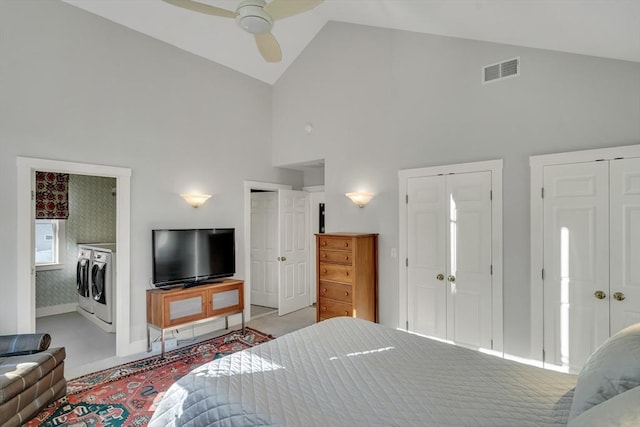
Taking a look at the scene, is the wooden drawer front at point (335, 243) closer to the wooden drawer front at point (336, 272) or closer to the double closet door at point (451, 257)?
the wooden drawer front at point (336, 272)

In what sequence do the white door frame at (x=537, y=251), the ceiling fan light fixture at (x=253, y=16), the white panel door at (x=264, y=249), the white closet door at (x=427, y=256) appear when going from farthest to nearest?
the white panel door at (x=264, y=249)
the white closet door at (x=427, y=256)
the white door frame at (x=537, y=251)
the ceiling fan light fixture at (x=253, y=16)

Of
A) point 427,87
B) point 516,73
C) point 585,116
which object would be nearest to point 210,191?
point 427,87

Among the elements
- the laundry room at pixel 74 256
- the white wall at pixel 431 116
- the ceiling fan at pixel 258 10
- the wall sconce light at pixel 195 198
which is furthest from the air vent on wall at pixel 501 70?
the laundry room at pixel 74 256

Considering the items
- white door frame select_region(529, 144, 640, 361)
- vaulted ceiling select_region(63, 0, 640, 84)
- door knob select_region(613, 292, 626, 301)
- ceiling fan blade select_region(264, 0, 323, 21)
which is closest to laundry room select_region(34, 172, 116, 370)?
vaulted ceiling select_region(63, 0, 640, 84)

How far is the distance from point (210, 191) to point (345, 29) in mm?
2940

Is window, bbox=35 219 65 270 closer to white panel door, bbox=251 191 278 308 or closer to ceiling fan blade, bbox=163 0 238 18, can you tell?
white panel door, bbox=251 191 278 308

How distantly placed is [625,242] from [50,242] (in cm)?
747

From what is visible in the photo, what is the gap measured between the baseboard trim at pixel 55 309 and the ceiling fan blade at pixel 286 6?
572cm

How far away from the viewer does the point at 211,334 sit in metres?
4.52

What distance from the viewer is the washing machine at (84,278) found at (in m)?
4.89

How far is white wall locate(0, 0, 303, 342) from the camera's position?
306 cm

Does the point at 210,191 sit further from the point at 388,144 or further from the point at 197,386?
the point at 197,386

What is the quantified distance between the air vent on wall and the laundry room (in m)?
4.95

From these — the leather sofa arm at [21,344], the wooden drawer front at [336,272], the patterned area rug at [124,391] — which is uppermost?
the wooden drawer front at [336,272]
